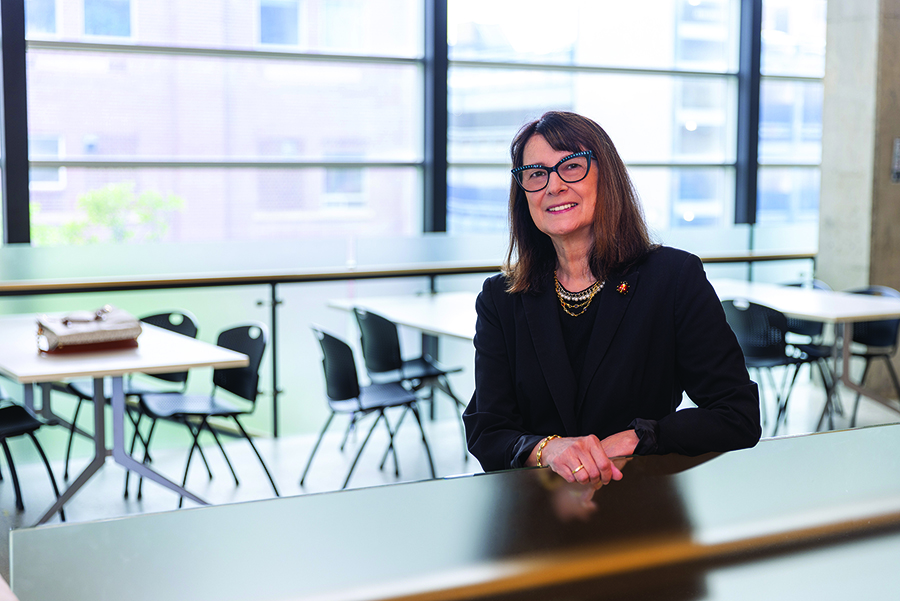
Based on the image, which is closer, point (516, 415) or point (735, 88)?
point (516, 415)

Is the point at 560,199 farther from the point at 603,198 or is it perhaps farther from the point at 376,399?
the point at 376,399

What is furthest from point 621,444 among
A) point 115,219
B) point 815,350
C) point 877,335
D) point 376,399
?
point 115,219

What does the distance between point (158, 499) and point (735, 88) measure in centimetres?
593

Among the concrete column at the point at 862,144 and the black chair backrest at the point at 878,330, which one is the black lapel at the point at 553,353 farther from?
the concrete column at the point at 862,144

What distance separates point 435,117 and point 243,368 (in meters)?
3.16

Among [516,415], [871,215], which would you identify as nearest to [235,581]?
[516,415]

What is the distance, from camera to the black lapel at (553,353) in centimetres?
158

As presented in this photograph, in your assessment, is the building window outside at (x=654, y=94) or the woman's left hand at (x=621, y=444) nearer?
the woman's left hand at (x=621, y=444)

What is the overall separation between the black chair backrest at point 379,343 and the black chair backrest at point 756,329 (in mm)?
1808

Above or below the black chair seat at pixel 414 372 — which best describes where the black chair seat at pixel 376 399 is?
below

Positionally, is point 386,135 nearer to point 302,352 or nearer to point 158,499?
point 302,352

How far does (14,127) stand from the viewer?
546cm

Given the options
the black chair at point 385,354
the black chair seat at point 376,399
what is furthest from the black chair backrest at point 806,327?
the black chair seat at point 376,399

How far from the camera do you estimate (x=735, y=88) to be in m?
7.72
